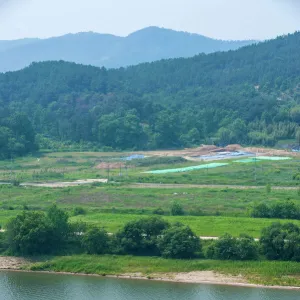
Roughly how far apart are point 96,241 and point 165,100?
5685 centimetres

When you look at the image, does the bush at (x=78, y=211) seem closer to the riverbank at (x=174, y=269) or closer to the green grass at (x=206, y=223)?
the green grass at (x=206, y=223)

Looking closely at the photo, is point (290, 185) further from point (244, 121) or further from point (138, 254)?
point (244, 121)

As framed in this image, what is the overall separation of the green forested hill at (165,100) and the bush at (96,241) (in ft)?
102

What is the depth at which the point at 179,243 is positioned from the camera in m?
25.0

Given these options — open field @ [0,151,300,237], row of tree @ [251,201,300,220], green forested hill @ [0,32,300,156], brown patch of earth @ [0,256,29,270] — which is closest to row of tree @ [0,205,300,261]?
brown patch of earth @ [0,256,29,270]

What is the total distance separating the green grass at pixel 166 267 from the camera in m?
23.4

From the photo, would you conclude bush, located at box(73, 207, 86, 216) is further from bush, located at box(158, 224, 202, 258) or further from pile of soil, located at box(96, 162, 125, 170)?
pile of soil, located at box(96, 162, 125, 170)

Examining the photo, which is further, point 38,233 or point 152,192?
point 152,192

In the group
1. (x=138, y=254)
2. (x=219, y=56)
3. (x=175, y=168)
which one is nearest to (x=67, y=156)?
(x=175, y=168)

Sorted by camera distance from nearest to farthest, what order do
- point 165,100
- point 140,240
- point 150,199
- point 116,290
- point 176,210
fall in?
point 116,290
point 140,240
point 176,210
point 150,199
point 165,100

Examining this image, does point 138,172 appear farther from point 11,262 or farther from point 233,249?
point 233,249

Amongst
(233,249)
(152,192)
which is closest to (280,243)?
(233,249)

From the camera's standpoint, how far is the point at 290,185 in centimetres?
3975

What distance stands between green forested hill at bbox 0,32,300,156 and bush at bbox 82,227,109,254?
3110 cm
